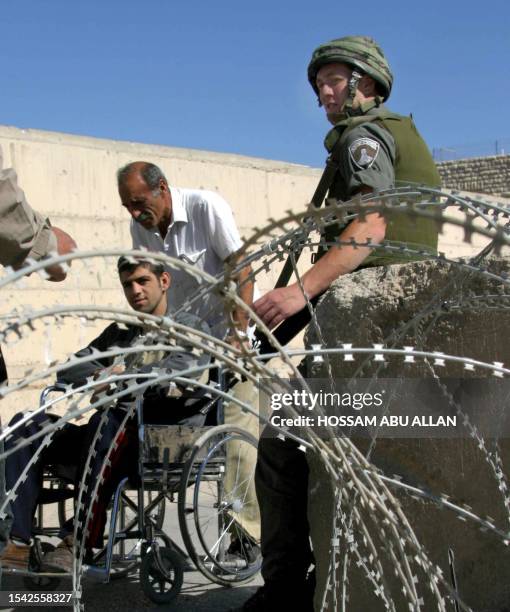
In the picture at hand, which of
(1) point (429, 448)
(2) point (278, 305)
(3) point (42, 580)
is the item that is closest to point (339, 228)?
(2) point (278, 305)

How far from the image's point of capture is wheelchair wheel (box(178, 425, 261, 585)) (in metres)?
3.79

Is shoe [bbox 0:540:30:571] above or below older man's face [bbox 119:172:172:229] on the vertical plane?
below

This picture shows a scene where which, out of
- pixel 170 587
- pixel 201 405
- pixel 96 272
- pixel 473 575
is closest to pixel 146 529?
pixel 170 587

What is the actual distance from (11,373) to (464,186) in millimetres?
20489

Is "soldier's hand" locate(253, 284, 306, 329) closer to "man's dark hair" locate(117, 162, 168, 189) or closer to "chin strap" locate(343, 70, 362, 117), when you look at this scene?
"chin strap" locate(343, 70, 362, 117)

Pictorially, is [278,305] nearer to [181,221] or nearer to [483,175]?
[181,221]

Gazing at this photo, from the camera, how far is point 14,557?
3564mm

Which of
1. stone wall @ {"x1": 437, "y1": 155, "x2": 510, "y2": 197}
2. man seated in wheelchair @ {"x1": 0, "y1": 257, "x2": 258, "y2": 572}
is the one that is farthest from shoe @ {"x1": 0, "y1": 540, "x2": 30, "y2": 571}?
stone wall @ {"x1": 437, "y1": 155, "x2": 510, "y2": 197}

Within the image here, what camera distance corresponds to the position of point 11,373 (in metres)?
6.00

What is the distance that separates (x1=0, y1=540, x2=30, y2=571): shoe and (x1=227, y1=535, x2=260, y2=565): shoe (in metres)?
0.92

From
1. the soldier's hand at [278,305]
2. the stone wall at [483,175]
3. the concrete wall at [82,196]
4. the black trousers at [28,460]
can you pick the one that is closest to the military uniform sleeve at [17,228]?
the soldier's hand at [278,305]

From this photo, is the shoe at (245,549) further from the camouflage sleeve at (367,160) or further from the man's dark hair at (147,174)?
the camouflage sleeve at (367,160)

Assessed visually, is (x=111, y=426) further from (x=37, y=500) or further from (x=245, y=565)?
(x=245, y=565)

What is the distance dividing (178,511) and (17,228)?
1.51 metres
